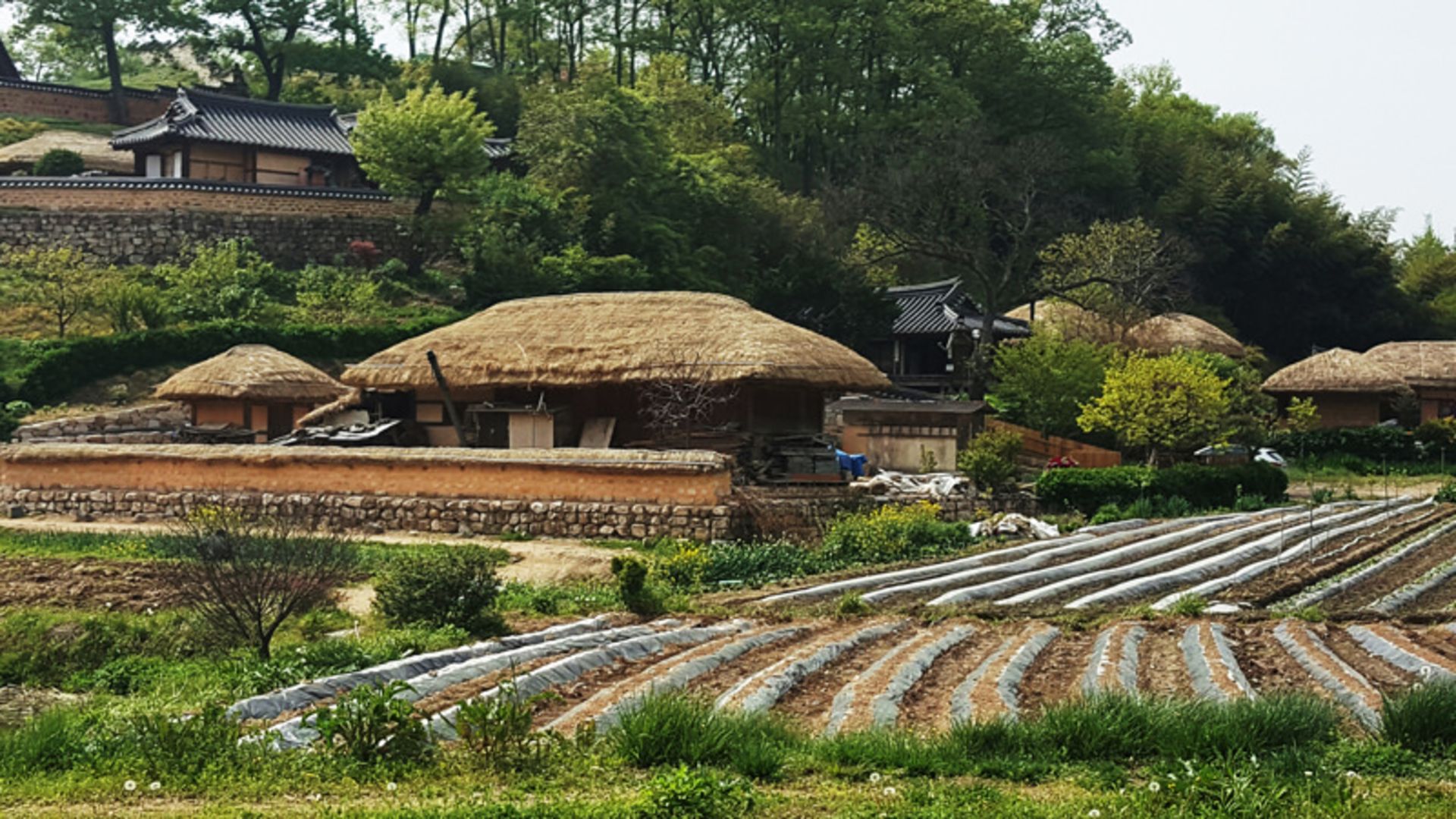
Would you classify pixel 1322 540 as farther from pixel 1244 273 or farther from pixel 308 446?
pixel 1244 273

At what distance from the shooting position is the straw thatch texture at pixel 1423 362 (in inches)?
1523

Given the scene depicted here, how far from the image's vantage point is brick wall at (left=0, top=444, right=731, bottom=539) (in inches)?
807

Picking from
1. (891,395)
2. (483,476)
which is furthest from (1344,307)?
(483,476)

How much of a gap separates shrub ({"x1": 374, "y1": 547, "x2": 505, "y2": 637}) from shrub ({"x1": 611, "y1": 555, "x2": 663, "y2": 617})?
1306 millimetres

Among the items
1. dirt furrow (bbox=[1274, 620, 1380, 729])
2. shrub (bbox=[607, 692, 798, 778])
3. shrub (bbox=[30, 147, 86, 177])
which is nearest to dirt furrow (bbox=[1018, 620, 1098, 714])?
dirt furrow (bbox=[1274, 620, 1380, 729])

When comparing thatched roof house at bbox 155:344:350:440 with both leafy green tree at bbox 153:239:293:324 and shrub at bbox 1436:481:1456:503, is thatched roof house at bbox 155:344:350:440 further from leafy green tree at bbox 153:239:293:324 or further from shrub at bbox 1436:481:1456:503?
shrub at bbox 1436:481:1456:503

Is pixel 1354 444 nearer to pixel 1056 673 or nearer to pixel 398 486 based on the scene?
pixel 398 486

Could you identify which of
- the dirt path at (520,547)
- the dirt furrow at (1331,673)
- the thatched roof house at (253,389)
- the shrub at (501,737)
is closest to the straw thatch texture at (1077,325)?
the thatched roof house at (253,389)

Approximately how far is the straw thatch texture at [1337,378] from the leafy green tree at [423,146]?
70.4ft

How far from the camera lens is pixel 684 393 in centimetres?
2458

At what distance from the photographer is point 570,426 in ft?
86.1

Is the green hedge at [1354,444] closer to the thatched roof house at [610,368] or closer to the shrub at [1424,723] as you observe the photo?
the thatched roof house at [610,368]

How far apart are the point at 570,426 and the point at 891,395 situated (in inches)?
427

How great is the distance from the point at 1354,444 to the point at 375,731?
29844mm
